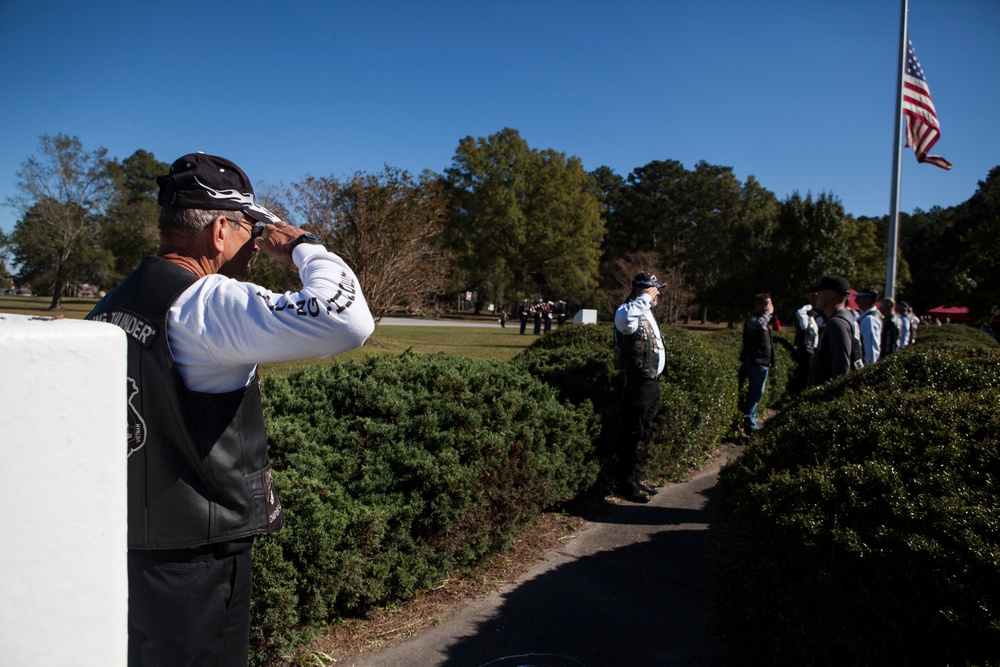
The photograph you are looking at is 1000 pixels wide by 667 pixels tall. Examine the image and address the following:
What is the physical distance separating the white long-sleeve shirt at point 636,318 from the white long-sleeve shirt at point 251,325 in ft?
14.2

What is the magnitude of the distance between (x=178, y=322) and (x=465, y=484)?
2415 millimetres

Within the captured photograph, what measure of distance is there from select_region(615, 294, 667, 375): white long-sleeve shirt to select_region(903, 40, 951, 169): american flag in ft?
37.1

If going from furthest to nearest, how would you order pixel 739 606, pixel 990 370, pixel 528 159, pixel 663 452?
1. pixel 528 159
2. pixel 663 452
3. pixel 990 370
4. pixel 739 606

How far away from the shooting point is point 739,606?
8.93ft

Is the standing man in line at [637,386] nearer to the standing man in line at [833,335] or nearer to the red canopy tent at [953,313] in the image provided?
the standing man in line at [833,335]

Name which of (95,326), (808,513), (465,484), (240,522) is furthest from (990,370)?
(95,326)

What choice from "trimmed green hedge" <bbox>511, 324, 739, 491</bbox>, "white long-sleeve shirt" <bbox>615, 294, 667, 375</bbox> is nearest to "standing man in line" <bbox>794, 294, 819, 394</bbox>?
"trimmed green hedge" <bbox>511, 324, 739, 491</bbox>

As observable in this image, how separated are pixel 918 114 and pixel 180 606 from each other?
16428 mm

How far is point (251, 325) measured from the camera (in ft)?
5.03

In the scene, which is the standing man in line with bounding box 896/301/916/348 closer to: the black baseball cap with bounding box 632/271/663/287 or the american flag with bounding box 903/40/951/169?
the american flag with bounding box 903/40/951/169

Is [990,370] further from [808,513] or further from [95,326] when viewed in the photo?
[95,326]

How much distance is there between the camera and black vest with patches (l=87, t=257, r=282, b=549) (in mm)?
1593

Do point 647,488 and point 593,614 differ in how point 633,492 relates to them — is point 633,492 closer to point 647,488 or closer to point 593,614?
point 647,488

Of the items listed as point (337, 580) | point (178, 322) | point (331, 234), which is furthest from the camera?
point (331, 234)
